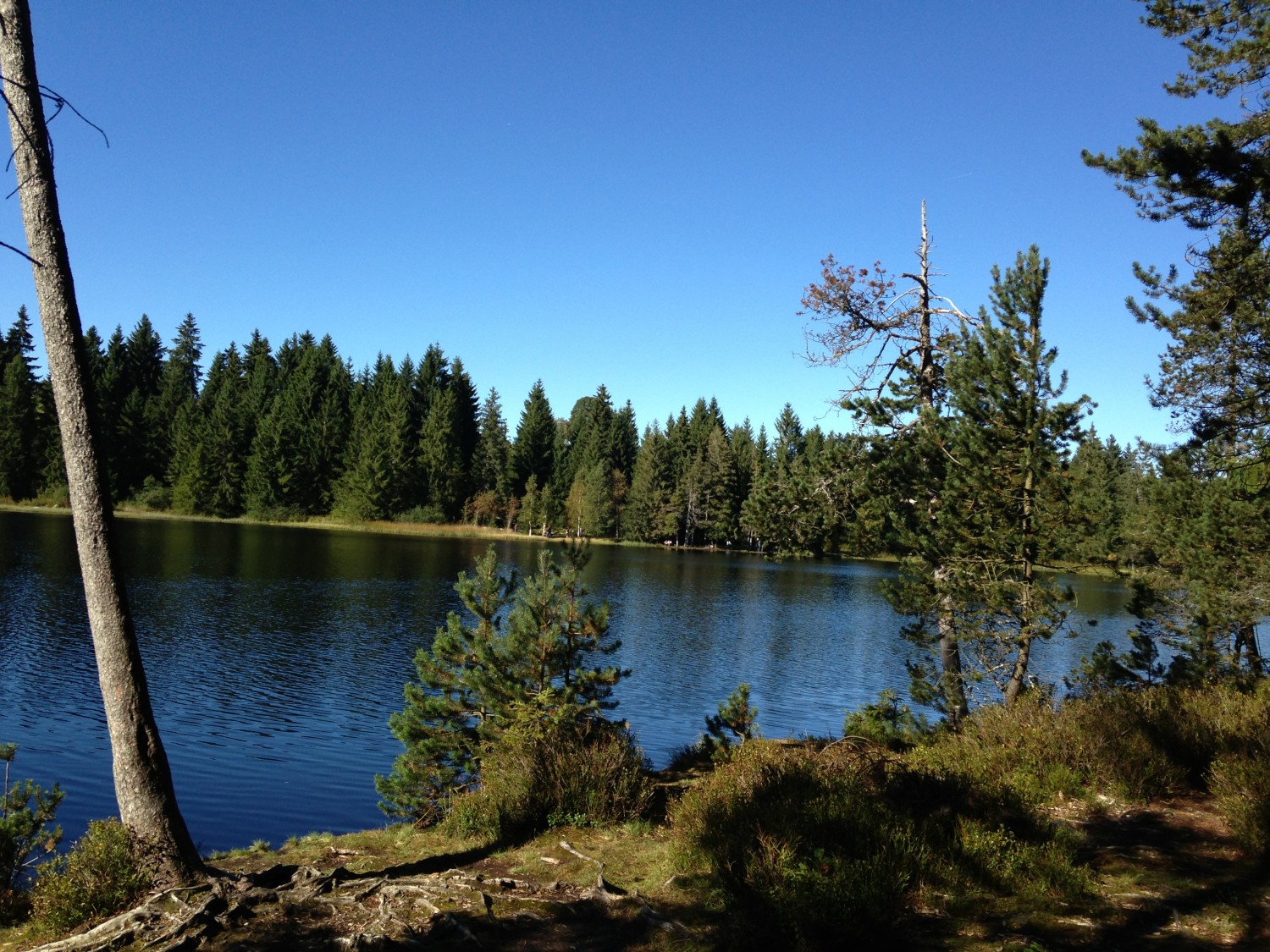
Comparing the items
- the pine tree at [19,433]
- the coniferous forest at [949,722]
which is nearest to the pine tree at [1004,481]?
the coniferous forest at [949,722]

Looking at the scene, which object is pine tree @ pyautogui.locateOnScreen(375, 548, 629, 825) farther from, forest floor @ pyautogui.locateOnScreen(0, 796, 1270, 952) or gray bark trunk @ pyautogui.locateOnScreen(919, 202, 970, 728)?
gray bark trunk @ pyautogui.locateOnScreen(919, 202, 970, 728)

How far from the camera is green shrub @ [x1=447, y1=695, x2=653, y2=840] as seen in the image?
755 cm

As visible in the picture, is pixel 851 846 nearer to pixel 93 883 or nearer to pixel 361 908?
pixel 361 908

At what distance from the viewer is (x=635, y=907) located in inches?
211

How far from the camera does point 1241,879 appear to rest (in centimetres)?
545

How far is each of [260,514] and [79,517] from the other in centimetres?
7683

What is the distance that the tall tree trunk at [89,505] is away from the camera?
5785 mm

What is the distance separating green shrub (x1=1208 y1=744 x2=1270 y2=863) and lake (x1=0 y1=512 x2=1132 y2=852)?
244 inches

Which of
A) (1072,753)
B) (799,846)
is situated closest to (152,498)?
(1072,753)

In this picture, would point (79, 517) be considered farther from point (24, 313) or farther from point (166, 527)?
point (24, 313)

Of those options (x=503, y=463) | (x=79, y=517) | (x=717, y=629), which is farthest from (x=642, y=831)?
(x=503, y=463)

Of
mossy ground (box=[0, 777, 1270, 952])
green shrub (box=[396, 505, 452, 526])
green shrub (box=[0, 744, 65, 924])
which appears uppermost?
green shrub (box=[396, 505, 452, 526])

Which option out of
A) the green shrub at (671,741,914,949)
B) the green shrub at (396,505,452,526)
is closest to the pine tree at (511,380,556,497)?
the green shrub at (396,505,452,526)

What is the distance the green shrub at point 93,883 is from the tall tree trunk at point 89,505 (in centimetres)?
14
